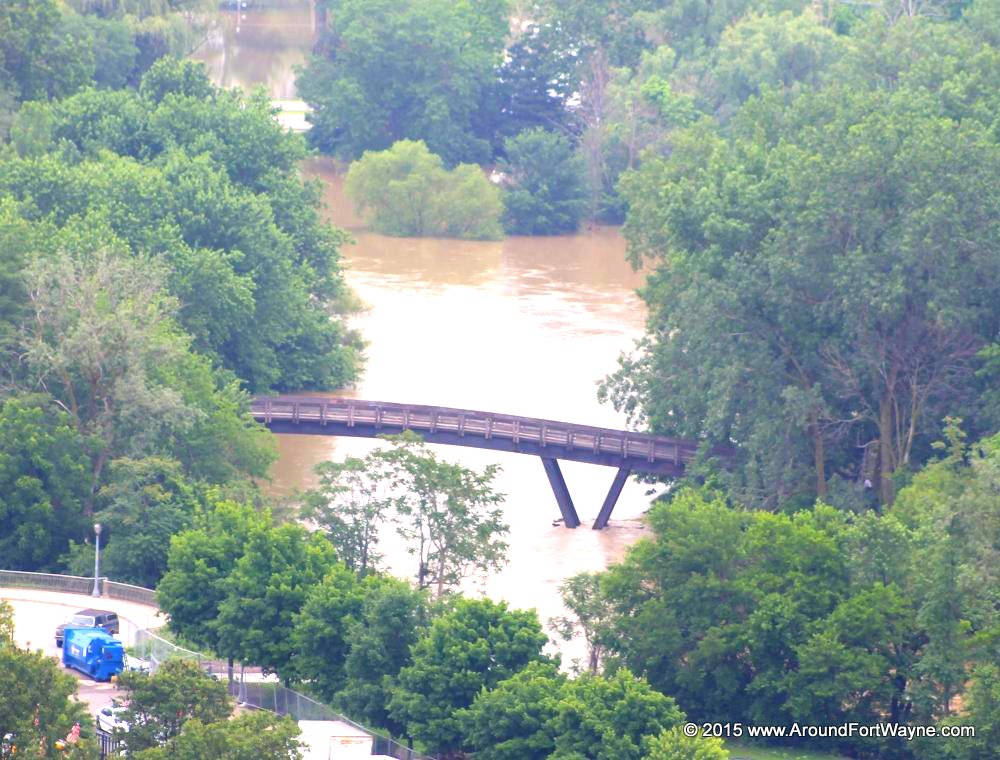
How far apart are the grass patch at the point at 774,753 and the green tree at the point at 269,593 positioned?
30.9ft

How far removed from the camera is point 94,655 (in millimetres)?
55531

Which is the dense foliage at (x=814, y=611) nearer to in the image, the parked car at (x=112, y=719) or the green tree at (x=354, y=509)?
the green tree at (x=354, y=509)

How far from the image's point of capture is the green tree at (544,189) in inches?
4919

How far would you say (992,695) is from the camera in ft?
174

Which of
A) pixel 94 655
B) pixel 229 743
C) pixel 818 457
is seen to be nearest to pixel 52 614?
pixel 94 655

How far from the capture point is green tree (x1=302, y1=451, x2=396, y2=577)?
6431 centimetres

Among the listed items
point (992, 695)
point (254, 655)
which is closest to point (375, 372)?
point (254, 655)

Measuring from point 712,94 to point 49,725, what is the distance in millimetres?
81616

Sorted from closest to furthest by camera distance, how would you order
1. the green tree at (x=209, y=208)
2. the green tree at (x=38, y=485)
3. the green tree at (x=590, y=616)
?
the green tree at (x=590, y=616), the green tree at (x=38, y=485), the green tree at (x=209, y=208)

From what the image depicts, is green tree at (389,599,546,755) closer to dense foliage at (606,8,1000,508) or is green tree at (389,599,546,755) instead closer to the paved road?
the paved road

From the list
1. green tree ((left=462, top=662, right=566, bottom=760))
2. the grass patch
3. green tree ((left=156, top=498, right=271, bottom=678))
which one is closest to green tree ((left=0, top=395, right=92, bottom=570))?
green tree ((left=156, top=498, right=271, bottom=678))

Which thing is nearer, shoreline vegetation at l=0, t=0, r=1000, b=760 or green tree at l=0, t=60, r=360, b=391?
shoreline vegetation at l=0, t=0, r=1000, b=760

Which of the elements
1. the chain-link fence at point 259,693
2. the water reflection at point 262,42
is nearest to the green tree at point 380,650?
the chain-link fence at point 259,693

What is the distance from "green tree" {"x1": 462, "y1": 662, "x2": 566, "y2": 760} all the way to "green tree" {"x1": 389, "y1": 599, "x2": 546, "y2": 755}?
601 millimetres
